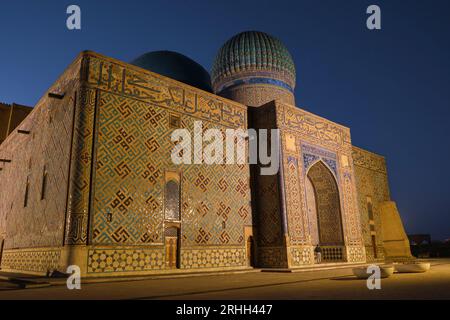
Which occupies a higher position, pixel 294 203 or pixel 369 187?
pixel 369 187

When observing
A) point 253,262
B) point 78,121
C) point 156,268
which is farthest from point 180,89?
point 253,262

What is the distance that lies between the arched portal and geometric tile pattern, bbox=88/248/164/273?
510 cm

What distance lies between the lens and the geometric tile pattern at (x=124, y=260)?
5.48 metres

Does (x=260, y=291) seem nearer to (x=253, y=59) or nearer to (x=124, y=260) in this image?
(x=124, y=260)

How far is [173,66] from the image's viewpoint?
11195 millimetres

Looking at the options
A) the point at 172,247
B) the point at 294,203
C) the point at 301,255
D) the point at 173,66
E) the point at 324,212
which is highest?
the point at 173,66

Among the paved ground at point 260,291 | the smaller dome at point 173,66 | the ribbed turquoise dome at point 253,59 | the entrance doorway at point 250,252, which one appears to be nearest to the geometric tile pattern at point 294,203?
the entrance doorway at point 250,252

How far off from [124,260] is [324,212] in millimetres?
6211

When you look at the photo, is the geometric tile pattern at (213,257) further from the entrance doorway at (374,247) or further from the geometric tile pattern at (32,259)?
the entrance doorway at (374,247)

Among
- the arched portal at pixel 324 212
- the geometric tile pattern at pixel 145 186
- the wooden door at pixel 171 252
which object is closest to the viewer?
the geometric tile pattern at pixel 145 186

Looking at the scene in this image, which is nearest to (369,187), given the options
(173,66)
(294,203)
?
(294,203)

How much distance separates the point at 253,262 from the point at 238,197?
1.58m

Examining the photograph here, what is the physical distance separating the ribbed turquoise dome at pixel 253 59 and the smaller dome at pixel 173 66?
2.96ft
